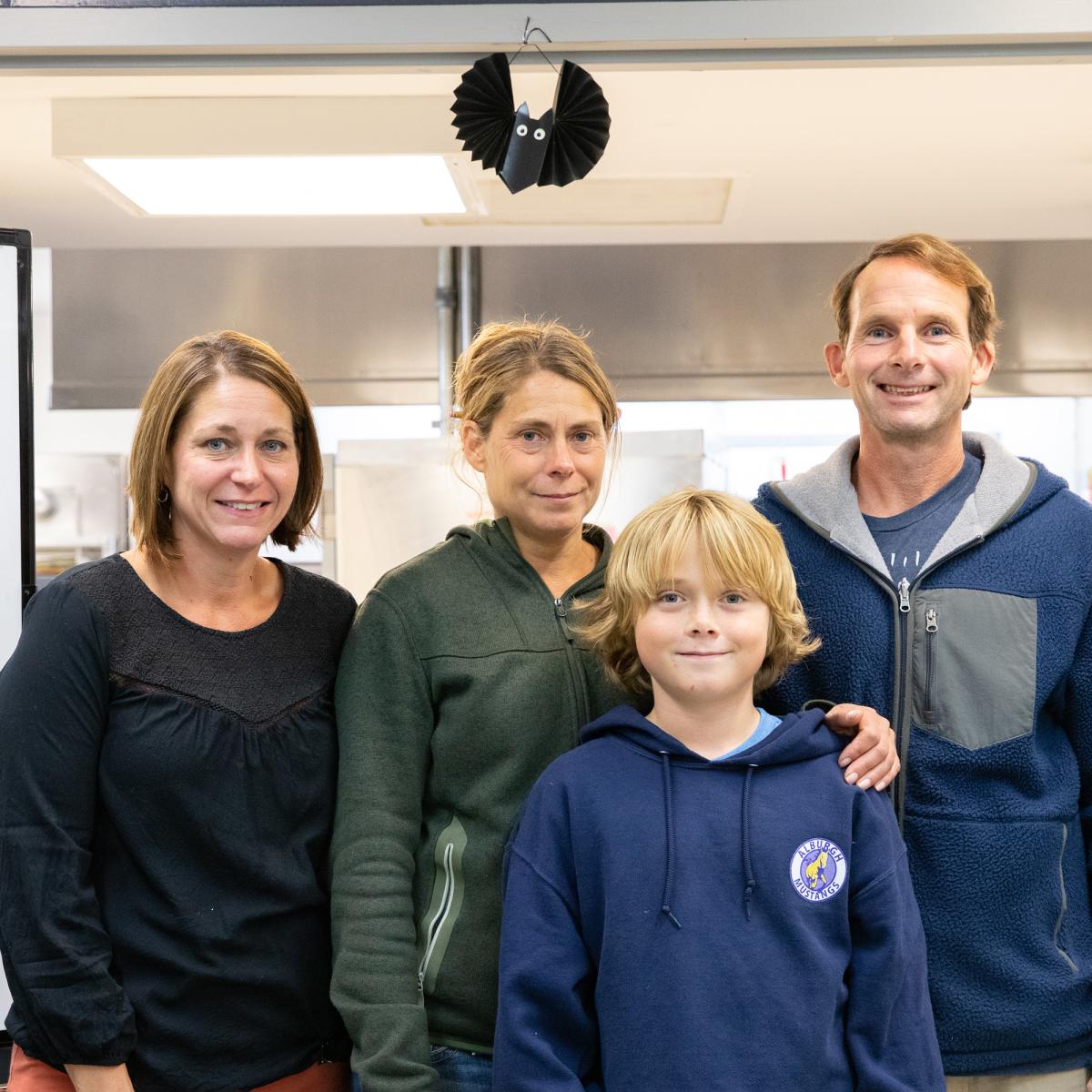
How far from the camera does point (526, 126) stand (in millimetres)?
1771

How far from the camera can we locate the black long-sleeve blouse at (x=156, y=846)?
1.34 m

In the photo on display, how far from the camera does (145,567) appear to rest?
4.82 ft

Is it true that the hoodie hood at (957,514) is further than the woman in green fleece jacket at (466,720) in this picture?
Yes

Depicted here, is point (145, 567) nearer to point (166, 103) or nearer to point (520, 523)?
point (520, 523)

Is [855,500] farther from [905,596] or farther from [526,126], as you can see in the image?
[526,126]

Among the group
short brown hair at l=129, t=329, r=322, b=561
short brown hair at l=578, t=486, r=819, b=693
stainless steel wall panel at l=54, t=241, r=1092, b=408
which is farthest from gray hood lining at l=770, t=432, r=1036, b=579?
stainless steel wall panel at l=54, t=241, r=1092, b=408

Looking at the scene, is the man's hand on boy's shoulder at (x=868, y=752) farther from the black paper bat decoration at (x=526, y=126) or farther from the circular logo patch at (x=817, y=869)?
the black paper bat decoration at (x=526, y=126)

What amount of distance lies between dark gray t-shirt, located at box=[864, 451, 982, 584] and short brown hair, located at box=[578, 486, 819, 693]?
159mm

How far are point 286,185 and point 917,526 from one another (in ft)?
5.58

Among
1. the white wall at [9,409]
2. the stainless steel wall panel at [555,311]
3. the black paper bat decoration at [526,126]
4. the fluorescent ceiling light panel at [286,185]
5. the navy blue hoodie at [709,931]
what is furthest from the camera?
the stainless steel wall panel at [555,311]

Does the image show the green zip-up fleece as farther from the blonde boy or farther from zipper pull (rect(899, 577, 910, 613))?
zipper pull (rect(899, 577, 910, 613))

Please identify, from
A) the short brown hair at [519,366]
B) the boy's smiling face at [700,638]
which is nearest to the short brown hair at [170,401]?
the short brown hair at [519,366]

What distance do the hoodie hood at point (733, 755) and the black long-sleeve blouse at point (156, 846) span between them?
371 millimetres

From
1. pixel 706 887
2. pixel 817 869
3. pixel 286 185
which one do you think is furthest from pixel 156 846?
pixel 286 185
